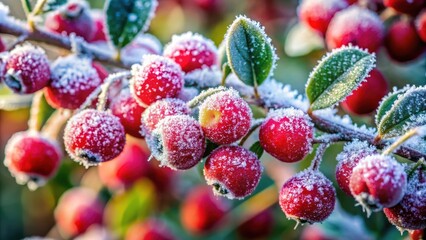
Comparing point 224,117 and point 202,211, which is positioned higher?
point 224,117

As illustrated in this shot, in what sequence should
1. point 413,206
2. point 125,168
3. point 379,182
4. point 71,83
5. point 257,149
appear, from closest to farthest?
1. point 379,182
2. point 413,206
3. point 257,149
4. point 71,83
5. point 125,168

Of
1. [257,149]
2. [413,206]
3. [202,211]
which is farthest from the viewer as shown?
[202,211]

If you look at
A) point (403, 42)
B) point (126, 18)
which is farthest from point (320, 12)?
point (126, 18)

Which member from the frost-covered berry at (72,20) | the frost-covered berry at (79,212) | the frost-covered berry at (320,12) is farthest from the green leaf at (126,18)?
the frost-covered berry at (79,212)

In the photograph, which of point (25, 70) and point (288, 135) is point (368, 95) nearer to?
point (288, 135)

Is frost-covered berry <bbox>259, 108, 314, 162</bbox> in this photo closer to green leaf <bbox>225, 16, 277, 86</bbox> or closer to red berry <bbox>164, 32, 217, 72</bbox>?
green leaf <bbox>225, 16, 277, 86</bbox>

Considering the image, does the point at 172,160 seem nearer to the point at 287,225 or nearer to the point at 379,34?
the point at 379,34

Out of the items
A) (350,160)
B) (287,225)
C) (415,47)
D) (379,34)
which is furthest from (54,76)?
(287,225)
